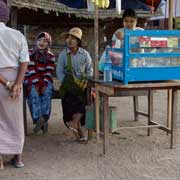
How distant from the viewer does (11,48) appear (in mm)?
4242

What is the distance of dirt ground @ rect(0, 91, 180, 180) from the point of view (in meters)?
4.32

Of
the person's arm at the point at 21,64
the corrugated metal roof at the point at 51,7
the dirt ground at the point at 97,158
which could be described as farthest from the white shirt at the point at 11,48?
the corrugated metal roof at the point at 51,7

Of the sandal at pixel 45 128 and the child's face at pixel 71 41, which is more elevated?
the child's face at pixel 71 41

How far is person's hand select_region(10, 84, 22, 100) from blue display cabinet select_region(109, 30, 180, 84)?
116 cm

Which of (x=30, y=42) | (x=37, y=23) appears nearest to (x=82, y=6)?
(x=37, y=23)

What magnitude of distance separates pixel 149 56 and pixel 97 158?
1.36 metres

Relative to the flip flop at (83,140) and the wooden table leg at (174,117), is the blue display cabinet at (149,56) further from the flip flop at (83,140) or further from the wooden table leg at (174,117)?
the flip flop at (83,140)

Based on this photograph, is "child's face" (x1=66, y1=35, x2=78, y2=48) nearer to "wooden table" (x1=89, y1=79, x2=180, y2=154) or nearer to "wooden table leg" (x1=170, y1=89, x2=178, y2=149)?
"wooden table" (x1=89, y1=79, x2=180, y2=154)

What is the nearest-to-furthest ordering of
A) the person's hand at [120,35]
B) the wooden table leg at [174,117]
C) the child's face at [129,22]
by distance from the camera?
the person's hand at [120,35], the wooden table leg at [174,117], the child's face at [129,22]

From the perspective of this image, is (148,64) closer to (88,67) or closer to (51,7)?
(88,67)

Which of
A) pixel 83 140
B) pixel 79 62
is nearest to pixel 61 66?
pixel 79 62

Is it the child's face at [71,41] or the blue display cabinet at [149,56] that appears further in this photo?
the child's face at [71,41]

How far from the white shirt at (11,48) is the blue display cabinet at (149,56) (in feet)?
3.64

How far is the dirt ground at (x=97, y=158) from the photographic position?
432cm
